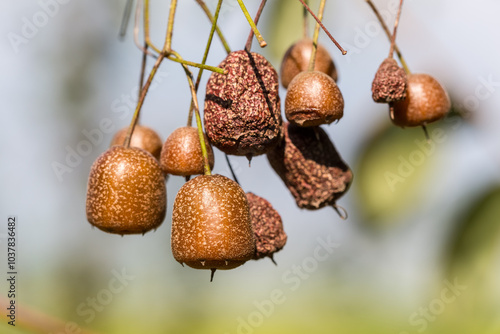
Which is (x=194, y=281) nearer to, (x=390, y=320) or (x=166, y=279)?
(x=166, y=279)

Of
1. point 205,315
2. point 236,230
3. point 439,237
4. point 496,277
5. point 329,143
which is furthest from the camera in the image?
point 205,315

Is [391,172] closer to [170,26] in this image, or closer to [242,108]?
[242,108]

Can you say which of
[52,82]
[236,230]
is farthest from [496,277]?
[52,82]

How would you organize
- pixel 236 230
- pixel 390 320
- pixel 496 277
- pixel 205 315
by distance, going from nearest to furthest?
pixel 236 230 < pixel 496 277 < pixel 390 320 < pixel 205 315

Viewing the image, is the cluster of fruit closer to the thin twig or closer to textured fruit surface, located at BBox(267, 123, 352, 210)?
textured fruit surface, located at BBox(267, 123, 352, 210)

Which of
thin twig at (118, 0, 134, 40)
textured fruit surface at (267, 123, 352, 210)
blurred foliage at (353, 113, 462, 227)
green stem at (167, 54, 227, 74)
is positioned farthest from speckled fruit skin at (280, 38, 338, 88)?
blurred foliage at (353, 113, 462, 227)

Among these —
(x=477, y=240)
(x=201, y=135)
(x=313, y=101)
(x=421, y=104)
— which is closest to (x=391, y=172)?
(x=477, y=240)

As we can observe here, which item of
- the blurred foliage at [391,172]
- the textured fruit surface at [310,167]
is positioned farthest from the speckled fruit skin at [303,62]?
the blurred foliage at [391,172]

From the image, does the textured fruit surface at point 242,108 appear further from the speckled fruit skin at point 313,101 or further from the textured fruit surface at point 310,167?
the textured fruit surface at point 310,167
